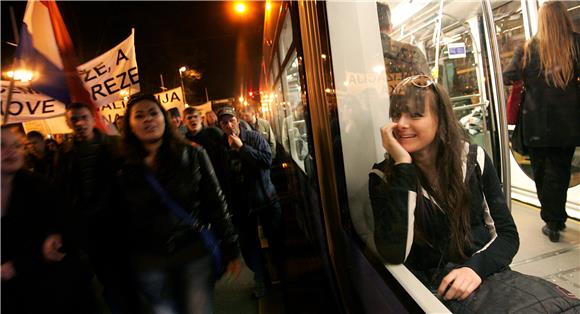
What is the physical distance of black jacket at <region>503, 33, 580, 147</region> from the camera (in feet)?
4.14

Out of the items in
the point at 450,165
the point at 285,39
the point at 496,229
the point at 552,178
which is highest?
the point at 285,39

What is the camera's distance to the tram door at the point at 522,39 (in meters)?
1.50

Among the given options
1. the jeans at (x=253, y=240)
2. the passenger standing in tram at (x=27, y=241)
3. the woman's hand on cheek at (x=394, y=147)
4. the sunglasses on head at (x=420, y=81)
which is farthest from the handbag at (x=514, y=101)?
the passenger standing in tram at (x=27, y=241)

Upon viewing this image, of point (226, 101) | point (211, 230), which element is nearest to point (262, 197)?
point (226, 101)

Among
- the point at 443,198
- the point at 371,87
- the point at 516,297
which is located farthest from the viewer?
the point at 371,87

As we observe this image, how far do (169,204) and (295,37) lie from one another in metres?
1.32

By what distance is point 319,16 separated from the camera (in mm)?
1915

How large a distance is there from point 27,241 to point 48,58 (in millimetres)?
899

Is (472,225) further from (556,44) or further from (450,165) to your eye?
(556,44)

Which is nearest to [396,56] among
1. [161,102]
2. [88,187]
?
[161,102]

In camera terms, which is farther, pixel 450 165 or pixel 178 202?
pixel 178 202

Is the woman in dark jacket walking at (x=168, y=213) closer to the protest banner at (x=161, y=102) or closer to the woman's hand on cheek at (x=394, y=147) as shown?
the protest banner at (x=161, y=102)

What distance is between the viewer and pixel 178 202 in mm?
1643

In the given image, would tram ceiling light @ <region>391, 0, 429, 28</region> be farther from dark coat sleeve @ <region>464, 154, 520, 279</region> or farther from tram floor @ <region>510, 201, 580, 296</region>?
tram floor @ <region>510, 201, 580, 296</region>
